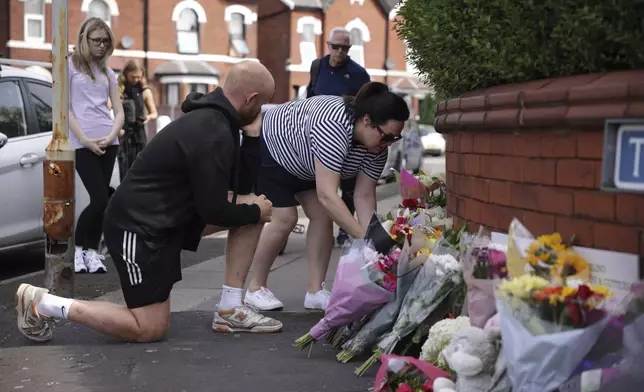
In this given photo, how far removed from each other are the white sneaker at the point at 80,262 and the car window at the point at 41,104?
1.02m

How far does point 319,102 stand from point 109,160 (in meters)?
2.66

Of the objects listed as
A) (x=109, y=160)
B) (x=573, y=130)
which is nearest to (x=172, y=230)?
(x=573, y=130)

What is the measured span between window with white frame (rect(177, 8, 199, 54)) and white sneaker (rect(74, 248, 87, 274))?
33641mm

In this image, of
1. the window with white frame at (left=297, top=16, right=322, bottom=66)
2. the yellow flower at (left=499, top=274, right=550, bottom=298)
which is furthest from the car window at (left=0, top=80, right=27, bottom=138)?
the window with white frame at (left=297, top=16, right=322, bottom=66)

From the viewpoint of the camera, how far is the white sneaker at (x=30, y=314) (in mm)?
5215

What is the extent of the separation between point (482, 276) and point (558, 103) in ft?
2.26

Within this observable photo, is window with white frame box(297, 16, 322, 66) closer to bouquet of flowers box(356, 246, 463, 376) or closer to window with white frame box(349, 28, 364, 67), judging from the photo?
window with white frame box(349, 28, 364, 67)

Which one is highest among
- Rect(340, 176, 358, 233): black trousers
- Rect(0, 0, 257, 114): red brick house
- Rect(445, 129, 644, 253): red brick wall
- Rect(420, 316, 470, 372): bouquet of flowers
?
Rect(0, 0, 257, 114): red brick house

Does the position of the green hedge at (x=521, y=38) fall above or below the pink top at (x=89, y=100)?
above

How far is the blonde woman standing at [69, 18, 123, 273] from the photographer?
25.7 ft

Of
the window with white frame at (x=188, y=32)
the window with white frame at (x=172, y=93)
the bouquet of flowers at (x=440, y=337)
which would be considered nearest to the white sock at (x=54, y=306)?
the bouquet of flowers at (x=440, y=337)

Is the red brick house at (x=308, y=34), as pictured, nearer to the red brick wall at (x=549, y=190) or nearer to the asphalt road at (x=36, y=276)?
the asphalt road at (x=36, y=276)

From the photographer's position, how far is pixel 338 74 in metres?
8.79

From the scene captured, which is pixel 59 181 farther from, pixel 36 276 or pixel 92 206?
pixel 36 276
